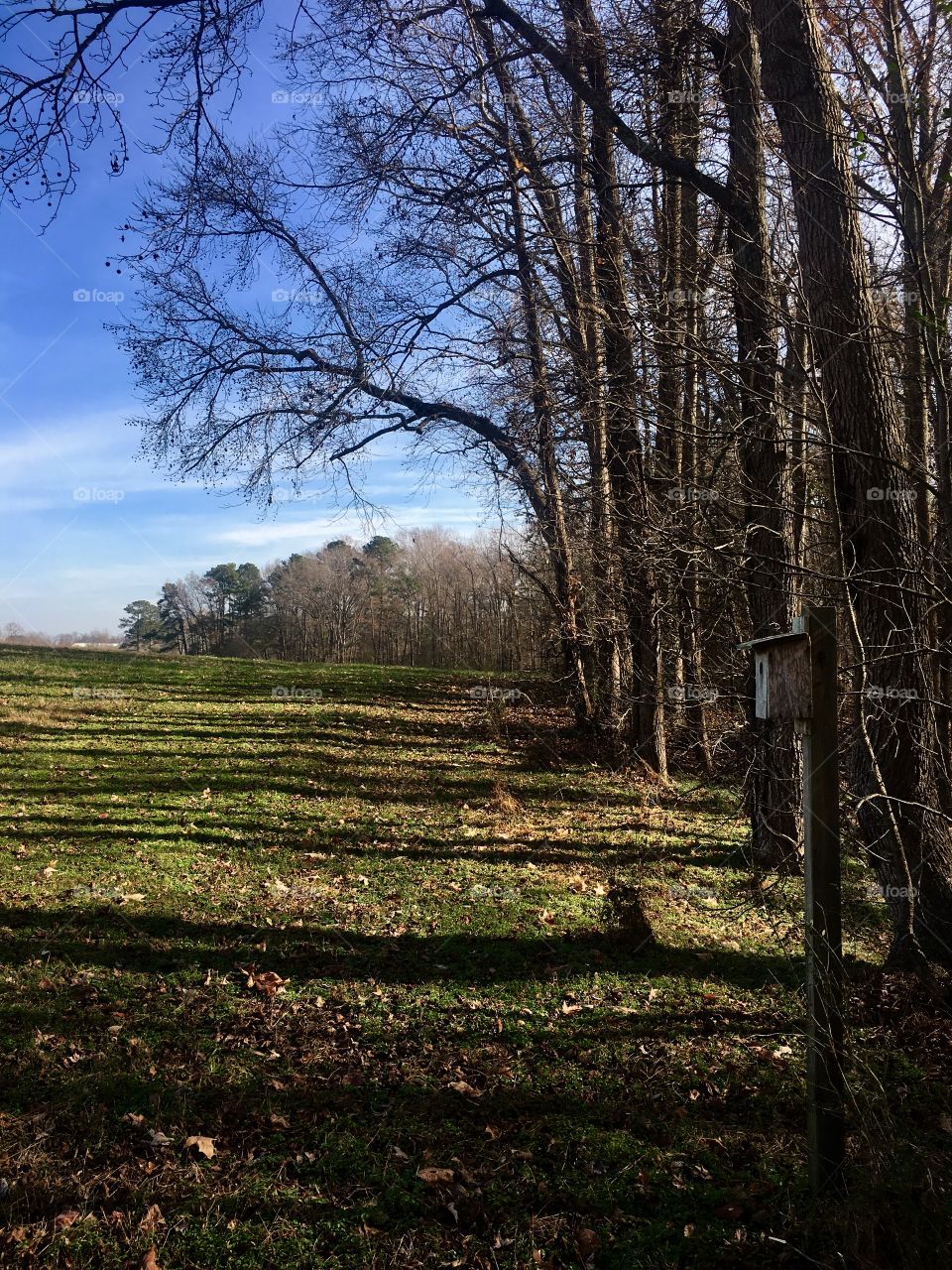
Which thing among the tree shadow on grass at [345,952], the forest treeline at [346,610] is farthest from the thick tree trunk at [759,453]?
the forest treeline at [346,610]

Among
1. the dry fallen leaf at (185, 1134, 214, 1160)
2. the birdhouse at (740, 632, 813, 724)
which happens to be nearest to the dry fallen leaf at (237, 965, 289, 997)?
the dry fallen leaf at (185, 1134, 214, 1160)

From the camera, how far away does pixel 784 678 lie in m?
3.37

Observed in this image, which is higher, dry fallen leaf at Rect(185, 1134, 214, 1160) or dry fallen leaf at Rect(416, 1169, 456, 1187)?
dry fallen leaf at Rect(185, 1134, 214, 1160)

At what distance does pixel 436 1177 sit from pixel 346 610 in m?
46.8

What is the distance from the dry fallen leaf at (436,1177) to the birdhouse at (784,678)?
2.38 meters

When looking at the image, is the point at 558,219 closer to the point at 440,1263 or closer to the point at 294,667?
the point at 440,1263

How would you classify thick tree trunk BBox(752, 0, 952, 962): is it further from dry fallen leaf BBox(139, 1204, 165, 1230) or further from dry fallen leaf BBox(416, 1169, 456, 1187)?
dry fallen leaf BBox(139, 1204, 165, 1230)

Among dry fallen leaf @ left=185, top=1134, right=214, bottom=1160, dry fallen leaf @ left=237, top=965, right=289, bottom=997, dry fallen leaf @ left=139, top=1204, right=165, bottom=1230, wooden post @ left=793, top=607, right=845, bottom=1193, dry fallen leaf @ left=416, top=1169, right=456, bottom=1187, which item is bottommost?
dry fallen leaf @ left=416, top=1169, right=456, bottom=1187

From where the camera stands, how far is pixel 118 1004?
4547mm

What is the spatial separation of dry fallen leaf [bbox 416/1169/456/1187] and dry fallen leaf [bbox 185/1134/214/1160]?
907mm

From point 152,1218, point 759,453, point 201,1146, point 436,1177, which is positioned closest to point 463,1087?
point 436,1177

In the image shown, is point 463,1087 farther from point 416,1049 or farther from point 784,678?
point 784,678

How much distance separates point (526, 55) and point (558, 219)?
158 centimetres

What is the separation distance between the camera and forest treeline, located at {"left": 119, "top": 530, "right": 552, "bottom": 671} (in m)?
42.8
